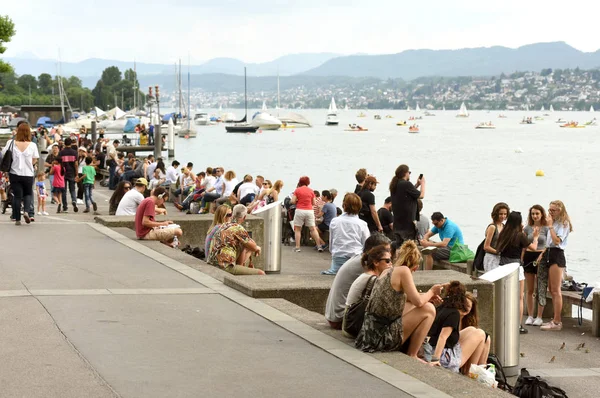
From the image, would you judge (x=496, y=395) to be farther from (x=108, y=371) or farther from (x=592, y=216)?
(x=592, y=216)

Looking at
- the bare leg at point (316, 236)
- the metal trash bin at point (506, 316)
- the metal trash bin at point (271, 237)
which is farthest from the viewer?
the bare leg at point (316, 236)

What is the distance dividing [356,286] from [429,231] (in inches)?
302

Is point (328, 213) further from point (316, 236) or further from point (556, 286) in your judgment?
point (556, 286)

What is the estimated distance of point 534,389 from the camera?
9141 millimetres

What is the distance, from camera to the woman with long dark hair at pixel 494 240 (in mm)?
13219

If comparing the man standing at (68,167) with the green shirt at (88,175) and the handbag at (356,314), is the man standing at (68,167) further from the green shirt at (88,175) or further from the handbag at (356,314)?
the handbag at (356,314)

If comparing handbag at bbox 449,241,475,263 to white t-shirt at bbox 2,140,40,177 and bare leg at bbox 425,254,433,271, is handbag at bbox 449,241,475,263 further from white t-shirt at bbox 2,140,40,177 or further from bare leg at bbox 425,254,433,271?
white t-shirt at bbox 2,140,40,177

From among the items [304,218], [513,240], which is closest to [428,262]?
[513,240]

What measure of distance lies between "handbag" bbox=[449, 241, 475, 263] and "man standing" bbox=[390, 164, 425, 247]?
67 centimetres

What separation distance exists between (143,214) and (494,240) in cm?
548

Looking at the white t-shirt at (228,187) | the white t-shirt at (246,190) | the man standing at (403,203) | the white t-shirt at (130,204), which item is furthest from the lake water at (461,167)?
the man standing at (403,203)

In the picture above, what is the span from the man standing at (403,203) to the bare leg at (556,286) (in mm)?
2628

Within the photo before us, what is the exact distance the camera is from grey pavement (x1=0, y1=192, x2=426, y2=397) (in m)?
7.11

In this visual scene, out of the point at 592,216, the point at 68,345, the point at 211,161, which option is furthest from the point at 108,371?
the point at 211,161
